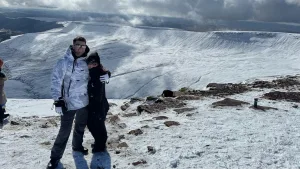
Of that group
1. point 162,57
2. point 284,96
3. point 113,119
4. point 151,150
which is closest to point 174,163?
point 151,150

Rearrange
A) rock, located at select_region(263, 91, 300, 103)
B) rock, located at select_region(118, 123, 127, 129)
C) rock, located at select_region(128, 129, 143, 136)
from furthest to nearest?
rock, located at select_region(263, 91, 300, 103), rock, located at select_region(118, 123, 127, 129), rock, located at select_region(128, 129, 143, 136)

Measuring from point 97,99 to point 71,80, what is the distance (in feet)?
2.24

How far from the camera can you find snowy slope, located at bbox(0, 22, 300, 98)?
4816cm

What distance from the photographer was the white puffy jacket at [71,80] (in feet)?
17.3

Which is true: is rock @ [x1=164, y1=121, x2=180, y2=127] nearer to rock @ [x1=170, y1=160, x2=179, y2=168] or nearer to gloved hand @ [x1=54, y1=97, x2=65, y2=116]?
rock @ [x1=170, y1=160, x2=179, y2=168]

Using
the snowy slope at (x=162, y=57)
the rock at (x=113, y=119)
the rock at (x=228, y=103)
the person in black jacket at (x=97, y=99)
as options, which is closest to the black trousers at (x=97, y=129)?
the person in black jacket at (x=97, y=99)

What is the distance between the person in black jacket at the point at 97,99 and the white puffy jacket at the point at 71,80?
0.12 meters

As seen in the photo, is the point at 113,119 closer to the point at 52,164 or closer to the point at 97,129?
the point at 97,129

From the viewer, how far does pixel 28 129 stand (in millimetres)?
8297

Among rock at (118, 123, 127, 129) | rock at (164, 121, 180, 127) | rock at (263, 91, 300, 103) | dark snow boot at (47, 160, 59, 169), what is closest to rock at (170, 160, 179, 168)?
dark snow boot at (47, 160, 59, 169)

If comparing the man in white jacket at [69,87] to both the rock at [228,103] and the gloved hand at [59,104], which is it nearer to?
the gloved hand at [59,104]

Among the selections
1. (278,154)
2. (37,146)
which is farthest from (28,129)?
(278,154)

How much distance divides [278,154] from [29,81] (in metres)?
68.2

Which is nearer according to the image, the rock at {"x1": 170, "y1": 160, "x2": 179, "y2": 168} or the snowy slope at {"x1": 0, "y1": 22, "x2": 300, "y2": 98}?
the rock at {"x1": 170, "y1": 160, "x2": 179, "y2": 168}
